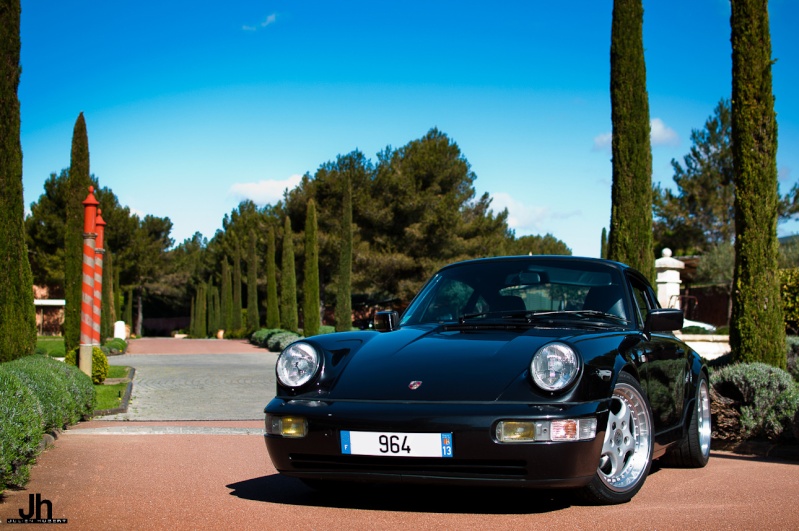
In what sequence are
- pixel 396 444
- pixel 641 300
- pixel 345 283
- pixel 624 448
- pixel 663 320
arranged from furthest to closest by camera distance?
pixel 345 283 < pixel 641 300 < pixel 663 320 < pixel 624 448 < pixel 396 444

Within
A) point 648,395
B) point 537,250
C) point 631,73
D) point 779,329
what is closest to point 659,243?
point 537,250

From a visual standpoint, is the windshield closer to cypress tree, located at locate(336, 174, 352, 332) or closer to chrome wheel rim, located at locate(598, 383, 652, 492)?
chrome wheel rim, located at locate(598, 383, 652, 492)

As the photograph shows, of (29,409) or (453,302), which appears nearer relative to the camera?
(453,302)

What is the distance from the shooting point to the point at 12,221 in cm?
1151

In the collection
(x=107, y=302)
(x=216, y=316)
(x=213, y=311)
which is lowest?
(x=216, y=316)

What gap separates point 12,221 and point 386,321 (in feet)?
25.5

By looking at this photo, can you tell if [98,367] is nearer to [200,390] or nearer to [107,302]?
[200,390]

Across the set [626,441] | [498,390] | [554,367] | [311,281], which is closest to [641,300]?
[626,441]

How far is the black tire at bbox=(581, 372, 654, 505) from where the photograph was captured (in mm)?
4574

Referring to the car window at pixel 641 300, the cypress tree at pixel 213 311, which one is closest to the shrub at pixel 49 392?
the car window at pixel 641 300

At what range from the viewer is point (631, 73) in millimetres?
13227

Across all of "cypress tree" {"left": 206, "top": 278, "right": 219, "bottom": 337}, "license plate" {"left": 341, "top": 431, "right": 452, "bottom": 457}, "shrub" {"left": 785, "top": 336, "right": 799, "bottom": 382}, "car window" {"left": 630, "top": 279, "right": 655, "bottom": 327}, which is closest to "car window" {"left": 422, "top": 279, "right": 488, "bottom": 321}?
"car window" {"left": 630, "top": 279, "right": 655, "bottom": 327}

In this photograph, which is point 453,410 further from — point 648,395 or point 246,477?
point 246,477

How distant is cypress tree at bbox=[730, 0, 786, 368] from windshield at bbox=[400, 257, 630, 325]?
4472 mm
